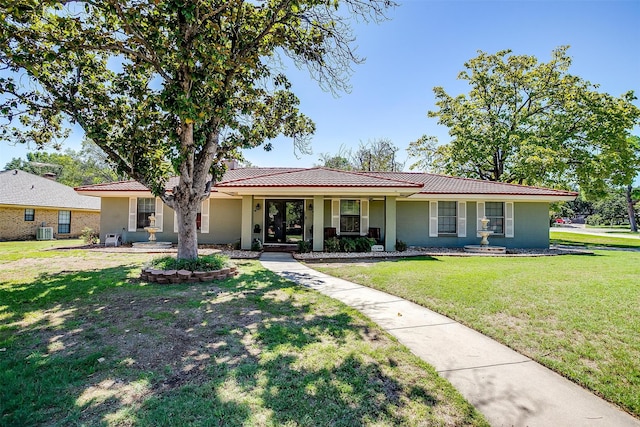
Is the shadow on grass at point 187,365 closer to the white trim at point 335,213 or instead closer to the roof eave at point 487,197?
the white trim at point 335,213

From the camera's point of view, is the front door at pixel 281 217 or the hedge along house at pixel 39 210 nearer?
the front door at pixel 281 217

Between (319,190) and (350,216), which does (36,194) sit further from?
(350,216)

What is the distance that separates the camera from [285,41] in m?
7.87

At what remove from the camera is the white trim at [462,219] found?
565 inches

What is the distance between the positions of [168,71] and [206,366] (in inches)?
257

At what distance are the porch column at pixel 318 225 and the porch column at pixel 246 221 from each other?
8.81 ft

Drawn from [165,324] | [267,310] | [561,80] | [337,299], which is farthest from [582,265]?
[561,80]

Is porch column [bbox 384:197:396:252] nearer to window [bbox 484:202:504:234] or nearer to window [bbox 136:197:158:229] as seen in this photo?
window [bbox 484:202:504:234]

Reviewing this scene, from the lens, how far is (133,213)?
14414 millimetres

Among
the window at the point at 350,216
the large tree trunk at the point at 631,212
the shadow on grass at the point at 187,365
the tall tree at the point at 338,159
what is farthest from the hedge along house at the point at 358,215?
the large tree trunk at the point at 631,212

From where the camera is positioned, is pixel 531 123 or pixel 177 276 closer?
pixel 177 276

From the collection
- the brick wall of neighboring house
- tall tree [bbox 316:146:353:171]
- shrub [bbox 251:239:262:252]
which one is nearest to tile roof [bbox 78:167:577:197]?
shrub [bbox 251:239:262:252]

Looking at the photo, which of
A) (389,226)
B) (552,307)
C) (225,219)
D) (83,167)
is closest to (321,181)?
(389,226)

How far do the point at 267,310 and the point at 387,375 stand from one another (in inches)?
97.3
